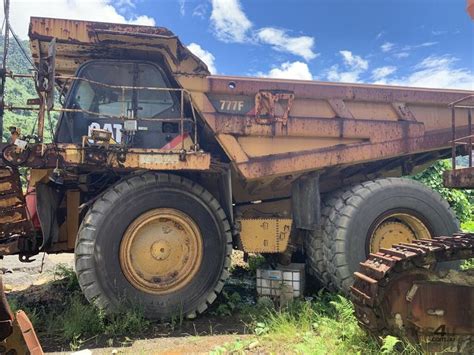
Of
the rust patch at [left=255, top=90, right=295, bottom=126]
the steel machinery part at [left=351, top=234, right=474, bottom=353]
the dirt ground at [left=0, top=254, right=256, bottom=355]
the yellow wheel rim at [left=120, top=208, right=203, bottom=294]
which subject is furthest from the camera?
the rust patch at [left=255, top=90, right=295, bottom=126]

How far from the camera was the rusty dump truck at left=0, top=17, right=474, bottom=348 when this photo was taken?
4477mm

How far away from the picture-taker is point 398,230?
17.5 ft

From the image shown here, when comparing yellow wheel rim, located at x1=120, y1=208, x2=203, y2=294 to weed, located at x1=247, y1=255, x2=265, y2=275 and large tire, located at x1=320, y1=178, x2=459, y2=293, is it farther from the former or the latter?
weed, located at x1=247, y1=255, x2=265, y2=275

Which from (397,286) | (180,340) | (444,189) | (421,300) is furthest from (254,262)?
(444,189)

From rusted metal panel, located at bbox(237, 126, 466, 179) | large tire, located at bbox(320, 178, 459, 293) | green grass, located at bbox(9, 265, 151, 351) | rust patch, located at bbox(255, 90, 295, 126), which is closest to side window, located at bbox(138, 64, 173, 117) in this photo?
rust patch, located at bbox(255, 90, 295, 126)

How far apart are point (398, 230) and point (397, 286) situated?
2008 millimetres

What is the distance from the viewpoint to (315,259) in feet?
17.5

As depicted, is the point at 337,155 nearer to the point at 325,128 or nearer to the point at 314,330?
the point at 325,128

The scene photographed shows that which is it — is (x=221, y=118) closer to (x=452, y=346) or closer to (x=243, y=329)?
(x=243, y=329)

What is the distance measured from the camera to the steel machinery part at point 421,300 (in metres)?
3.38

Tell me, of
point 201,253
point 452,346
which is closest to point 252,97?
point 201,253

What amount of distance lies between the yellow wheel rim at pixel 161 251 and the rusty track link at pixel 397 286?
1.95 meters

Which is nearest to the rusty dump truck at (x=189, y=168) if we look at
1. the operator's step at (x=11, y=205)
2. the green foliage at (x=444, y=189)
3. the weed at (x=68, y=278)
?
the operator's step at (x=11, y=205)

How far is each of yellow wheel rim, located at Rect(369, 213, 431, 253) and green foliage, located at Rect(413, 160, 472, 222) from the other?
7.66 m
